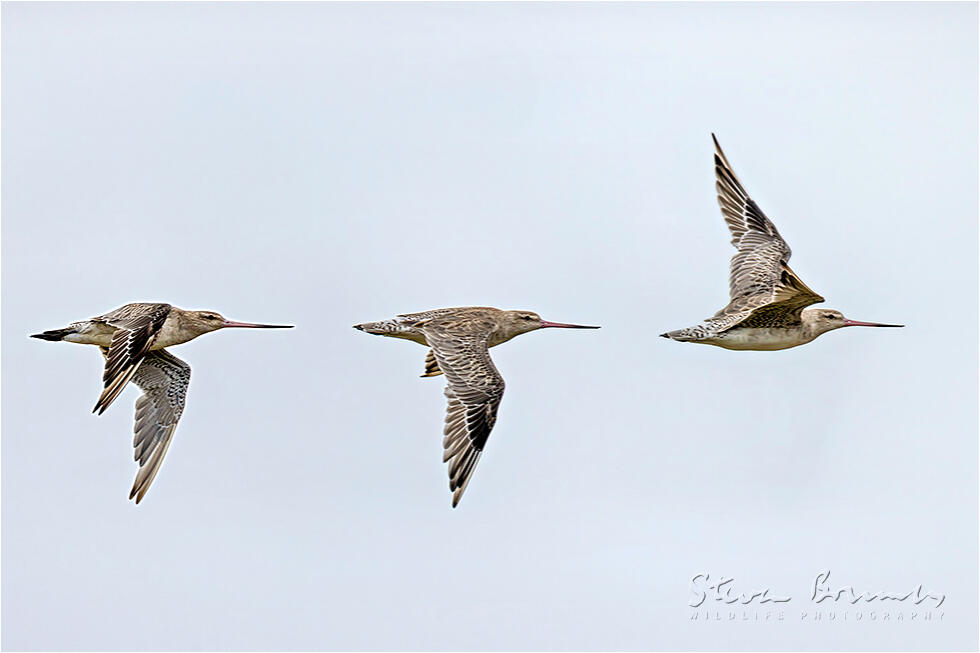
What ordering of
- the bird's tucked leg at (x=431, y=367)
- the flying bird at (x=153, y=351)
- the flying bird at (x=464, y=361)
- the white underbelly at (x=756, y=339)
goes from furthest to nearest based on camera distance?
the bird's tucked leg at (x=431, y=367) < the white underbelly at (x=756, y=339) < the flying bird at (x=153, y=351) < the flying bird at (x=464, y=361)

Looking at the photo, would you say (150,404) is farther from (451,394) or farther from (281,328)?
(451,394)

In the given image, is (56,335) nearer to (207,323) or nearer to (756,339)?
(207,323)

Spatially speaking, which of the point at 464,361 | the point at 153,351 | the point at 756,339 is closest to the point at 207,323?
the point at 153,351

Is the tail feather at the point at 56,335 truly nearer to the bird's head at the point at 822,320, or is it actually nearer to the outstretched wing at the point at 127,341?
the outstretched wing at the point at 127,341

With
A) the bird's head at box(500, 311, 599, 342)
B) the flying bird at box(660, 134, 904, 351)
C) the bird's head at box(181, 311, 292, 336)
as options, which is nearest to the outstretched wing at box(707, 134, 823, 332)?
the flying bird at box(660, 134, 904, 351)

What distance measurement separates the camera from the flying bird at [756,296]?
22.0 metres

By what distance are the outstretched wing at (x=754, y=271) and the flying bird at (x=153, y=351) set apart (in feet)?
17.8

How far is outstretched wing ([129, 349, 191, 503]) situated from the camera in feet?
75.2

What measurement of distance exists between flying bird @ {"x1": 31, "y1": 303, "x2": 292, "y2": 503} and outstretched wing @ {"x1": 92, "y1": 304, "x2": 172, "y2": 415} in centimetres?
→ 1

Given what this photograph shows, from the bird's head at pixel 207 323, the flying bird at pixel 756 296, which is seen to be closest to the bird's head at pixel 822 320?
the flying bird at pixel 756 296

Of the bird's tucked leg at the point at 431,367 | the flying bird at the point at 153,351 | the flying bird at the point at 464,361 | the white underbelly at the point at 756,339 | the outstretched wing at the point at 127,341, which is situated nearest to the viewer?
the outstretched wing at the point at 127,341

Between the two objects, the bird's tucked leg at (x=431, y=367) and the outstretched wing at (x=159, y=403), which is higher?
the bird's tucked leg at (x=431, y=367)

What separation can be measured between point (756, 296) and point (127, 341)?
24.2 ft

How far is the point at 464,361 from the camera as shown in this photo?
2111cm
